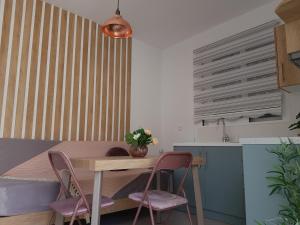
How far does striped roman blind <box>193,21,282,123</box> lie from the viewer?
305 cm

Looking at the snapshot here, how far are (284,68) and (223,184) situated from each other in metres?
1.49

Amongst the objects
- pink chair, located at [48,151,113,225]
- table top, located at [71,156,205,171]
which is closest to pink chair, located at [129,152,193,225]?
table top, located at [71,156,205,171]

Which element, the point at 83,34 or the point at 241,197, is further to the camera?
the point at 83,34

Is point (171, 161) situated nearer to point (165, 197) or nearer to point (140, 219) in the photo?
point (165, 197)

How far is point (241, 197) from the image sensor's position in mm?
2721

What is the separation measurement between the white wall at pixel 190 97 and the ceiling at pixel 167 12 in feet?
0.45

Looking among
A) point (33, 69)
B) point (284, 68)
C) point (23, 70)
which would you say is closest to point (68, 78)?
point (33, 69)

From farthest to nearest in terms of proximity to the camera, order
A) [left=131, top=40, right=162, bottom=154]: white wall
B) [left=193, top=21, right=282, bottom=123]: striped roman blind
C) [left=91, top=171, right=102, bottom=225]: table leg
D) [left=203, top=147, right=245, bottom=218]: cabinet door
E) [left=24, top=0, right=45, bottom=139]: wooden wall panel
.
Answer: [left=131, top=40, right=162, bottom=154]: white wall, [left=193, top=21, right=282, bottom=123]: striped roman blind, [left=24, top=0, right=45, bottom=139]: wooden wall panel, [left=203, top=147, right=245, bottom=218]: cabinet door, [left=91, top=171, right=102, bottom=225]: table leg

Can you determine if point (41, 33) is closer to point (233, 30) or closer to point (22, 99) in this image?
point (22, 99)

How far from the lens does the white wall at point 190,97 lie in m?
2.99

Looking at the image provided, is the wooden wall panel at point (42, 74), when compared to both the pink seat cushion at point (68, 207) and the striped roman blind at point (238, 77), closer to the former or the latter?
the pink seat cushion at point (68, 207)

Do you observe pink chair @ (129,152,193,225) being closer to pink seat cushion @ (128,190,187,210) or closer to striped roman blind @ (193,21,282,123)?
pink seat cushion @ (128,190,187,210)

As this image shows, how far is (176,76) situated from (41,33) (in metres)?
2.28

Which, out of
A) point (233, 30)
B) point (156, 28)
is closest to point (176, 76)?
point (156, 28)
